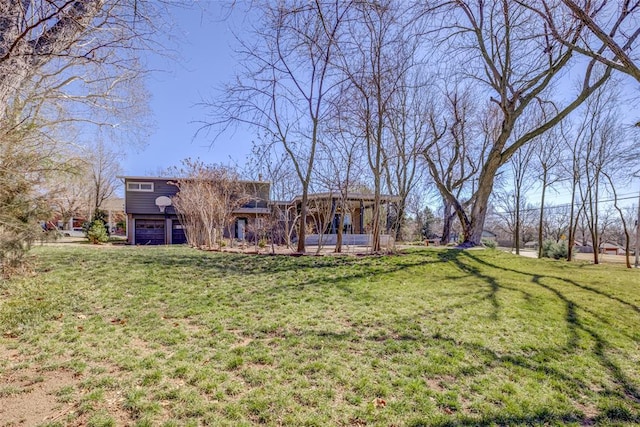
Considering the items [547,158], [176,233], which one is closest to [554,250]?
[547,158]

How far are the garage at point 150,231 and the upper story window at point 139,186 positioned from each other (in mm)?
2111

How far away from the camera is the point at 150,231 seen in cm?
2094

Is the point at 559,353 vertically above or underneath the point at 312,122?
underneath

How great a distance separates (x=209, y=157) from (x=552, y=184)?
17249 mm

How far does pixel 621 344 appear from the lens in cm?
402

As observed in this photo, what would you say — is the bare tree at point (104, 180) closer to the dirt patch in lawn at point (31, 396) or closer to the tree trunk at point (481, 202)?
the tree trunk at point (481, 202)

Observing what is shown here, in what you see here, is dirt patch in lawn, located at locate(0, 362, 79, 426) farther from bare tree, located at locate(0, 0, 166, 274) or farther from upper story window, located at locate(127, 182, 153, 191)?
upper story window, located at locate(127, 182, 153, 191)

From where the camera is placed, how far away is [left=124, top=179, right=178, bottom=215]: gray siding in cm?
2011

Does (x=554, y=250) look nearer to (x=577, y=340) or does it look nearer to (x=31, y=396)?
(x=577, y=340)

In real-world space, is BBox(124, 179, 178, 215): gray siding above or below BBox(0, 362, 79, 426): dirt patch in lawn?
above

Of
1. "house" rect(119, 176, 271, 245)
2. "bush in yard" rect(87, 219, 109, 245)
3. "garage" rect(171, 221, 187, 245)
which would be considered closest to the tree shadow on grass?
"house" rect(119, 176, 271, 245)

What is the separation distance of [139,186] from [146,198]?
92 centimetres

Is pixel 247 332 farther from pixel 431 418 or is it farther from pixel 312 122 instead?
pixel 312 122

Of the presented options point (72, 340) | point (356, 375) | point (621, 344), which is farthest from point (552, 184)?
point (72, 340)
